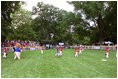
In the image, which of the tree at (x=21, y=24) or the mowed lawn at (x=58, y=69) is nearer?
the mowed lawn at (x=58, y=69)

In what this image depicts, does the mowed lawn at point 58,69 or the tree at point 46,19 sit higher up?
the tree at point 46,19

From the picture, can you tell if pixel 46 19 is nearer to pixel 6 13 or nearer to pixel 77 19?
pixel 77 19

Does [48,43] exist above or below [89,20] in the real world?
below

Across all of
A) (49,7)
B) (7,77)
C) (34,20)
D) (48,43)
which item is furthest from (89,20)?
(7,77)

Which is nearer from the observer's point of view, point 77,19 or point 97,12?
point 97,12

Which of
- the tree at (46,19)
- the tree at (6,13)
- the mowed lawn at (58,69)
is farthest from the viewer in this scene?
the tree at (46,19)

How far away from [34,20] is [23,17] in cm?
1559

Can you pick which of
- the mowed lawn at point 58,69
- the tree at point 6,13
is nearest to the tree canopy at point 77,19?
the tree at point 6,13

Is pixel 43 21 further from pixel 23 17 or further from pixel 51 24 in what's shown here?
pixel 23 17

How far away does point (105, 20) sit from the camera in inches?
1577

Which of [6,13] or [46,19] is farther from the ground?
[46,19]

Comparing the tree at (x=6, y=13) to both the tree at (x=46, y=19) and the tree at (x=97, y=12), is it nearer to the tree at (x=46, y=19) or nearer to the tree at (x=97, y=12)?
the tree at (x=97, y=12)

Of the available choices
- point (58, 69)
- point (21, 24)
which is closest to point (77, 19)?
point (21, 24)

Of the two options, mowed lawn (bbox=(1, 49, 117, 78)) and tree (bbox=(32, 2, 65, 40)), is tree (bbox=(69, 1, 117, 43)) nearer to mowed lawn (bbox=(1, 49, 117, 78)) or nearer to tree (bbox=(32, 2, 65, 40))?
tree (bbox=(32, 2, 65, 40))
